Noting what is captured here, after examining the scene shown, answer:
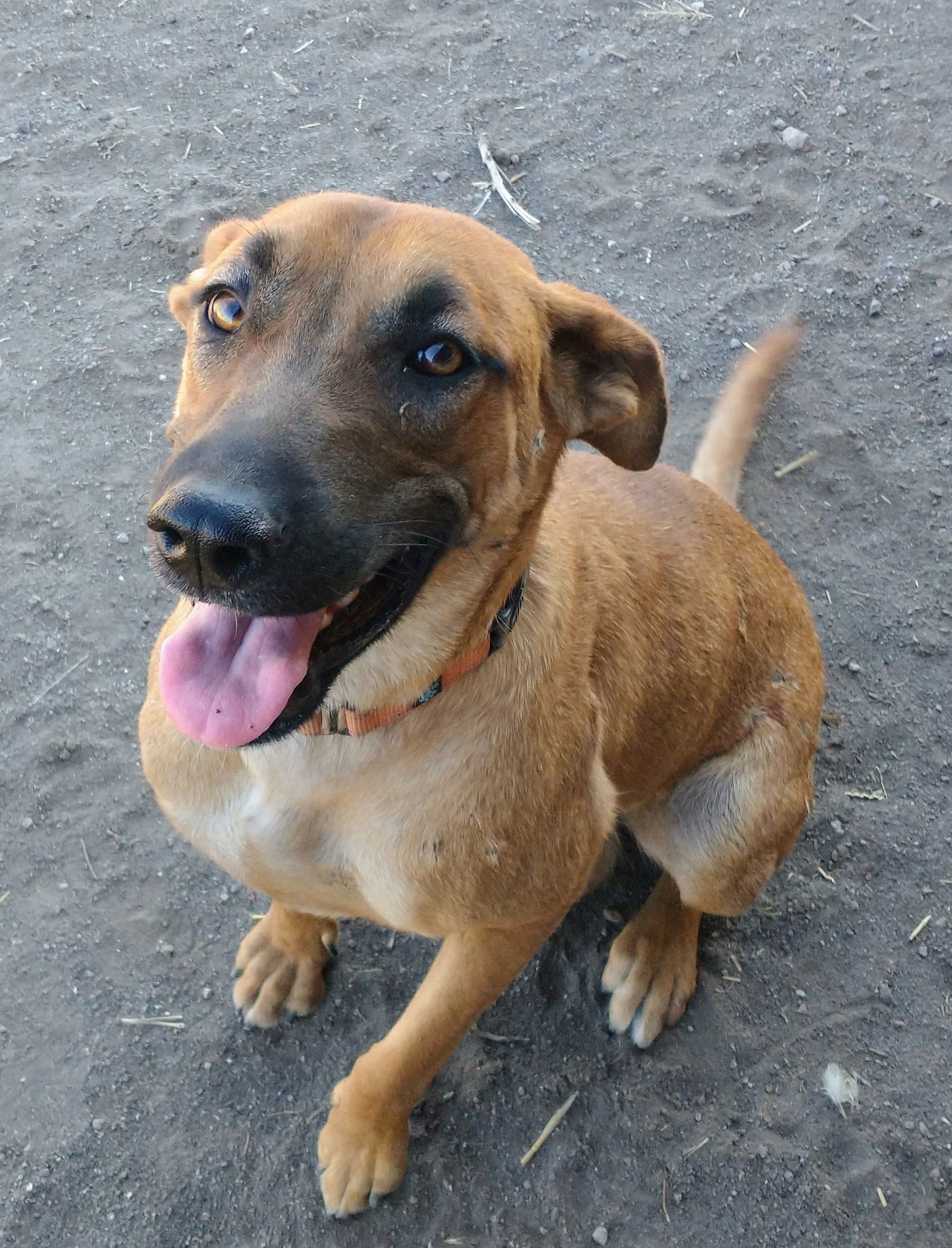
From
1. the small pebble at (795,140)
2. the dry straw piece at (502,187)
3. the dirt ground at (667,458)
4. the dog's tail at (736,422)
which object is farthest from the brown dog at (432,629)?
the small pebble at (795,140)

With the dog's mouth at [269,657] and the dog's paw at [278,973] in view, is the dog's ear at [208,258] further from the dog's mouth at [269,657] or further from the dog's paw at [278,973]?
the dog's paw at [278,973]

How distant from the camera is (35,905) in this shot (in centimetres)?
340

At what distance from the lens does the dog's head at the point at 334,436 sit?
1831 mm

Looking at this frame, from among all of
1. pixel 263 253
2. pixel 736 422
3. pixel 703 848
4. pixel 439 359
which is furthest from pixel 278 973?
pixel 736 422

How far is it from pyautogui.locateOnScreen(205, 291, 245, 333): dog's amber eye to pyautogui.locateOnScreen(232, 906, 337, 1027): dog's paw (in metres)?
1.79

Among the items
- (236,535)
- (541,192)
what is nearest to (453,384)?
(236,535)

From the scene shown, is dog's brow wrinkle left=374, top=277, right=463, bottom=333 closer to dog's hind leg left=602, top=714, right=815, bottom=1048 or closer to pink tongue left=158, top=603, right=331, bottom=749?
pink tongue left=158, top=603, right=331, bottom=749

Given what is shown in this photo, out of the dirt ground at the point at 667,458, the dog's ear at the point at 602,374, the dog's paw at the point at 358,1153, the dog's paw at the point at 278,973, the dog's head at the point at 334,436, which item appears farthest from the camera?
the dog's paw at the point at 278,973

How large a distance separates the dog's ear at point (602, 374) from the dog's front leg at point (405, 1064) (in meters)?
1.25

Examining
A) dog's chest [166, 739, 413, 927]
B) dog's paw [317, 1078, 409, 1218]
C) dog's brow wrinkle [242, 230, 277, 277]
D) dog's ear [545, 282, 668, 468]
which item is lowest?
dog's paw [317, 1078, 409, 1218]

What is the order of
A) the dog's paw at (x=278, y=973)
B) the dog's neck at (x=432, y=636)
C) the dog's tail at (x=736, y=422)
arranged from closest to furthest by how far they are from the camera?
1. the dog's neck at (x=432, y=636)
2. the dog's paw at (x=278, y=973)
3. the dog's tail at (x=736, y=422)

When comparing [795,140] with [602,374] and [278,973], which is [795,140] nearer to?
[602,374]

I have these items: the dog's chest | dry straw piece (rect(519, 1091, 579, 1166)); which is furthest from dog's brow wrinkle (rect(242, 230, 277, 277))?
dry straw piece (rect(519, 1091, 579, 1166))

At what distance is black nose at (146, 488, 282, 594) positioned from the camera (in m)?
1.71
